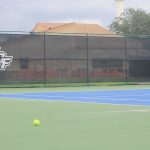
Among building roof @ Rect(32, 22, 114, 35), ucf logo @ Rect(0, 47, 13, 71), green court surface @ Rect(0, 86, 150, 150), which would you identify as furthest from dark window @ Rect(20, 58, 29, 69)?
building roof @ Rect(32, 22, 114, 35)

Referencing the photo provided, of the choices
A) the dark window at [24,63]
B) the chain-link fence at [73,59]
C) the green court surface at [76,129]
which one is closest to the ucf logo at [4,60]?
the chain-link fence at [73,59]

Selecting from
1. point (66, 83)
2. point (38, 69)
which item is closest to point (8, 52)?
point (38, 69)

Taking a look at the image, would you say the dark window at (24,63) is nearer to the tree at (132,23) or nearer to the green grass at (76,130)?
the green grass at (76,130)

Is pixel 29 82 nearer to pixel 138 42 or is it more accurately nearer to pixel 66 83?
pixel 66 83

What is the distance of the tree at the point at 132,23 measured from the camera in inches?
2089

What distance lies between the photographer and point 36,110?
9867mm

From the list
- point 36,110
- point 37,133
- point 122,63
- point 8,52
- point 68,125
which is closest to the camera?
point 37,133

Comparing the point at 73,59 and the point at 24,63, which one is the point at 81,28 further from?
the point at 24,63

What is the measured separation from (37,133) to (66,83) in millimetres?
16543

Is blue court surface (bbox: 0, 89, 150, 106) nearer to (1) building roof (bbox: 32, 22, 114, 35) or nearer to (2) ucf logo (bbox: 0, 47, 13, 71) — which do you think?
(2) ucf logo (bbox: 0, 47, 13, 71)

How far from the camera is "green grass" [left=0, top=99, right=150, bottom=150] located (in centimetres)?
552

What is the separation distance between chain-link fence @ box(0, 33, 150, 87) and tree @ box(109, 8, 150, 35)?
91.9 feet

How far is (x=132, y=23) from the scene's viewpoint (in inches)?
2159

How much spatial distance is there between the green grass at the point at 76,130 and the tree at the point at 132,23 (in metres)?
43.6
